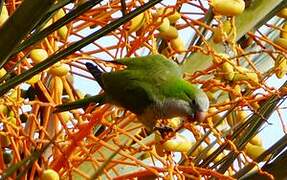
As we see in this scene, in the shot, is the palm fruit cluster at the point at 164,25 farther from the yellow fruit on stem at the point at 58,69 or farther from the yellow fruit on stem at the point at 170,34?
the yellow fruit on stem at the point at 58,69

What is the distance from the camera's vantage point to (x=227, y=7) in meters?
0.92

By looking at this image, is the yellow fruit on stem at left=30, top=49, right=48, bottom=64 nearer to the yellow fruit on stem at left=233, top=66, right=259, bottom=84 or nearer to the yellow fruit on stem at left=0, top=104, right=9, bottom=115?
the yellow fruit on stem at left=0, top=104, right=9, bottom=115

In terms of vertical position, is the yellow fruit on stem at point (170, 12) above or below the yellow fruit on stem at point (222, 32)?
above

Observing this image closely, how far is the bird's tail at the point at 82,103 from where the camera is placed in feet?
3.08

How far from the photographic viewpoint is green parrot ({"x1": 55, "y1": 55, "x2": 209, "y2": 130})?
3.20 ft

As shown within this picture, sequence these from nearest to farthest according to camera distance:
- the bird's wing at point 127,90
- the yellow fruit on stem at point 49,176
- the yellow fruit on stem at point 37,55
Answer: the yellow fruit on stem at point 49,176, the yellow fruit on stem at point 37,55, the bird's wing at point 127,90

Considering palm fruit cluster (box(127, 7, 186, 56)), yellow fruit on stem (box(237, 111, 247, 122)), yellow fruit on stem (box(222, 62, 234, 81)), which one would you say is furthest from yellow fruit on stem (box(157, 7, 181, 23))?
yellow fruit on stem (box(237, 111, 247, 122))

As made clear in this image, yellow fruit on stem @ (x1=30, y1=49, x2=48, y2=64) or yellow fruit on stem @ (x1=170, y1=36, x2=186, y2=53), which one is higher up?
yellow fruit on stem @ (x1=30, y1=49, x2=48, y2=64)

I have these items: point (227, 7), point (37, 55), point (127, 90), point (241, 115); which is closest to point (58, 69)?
point (37, 55)

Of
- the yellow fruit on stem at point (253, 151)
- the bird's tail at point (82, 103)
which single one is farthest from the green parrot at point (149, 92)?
the yellow fruit on stem at point (253, 151)

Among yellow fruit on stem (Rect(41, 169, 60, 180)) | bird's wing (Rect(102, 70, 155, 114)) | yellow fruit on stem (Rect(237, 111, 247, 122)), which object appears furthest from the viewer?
yellow fruit on stem (Rect(237, 111, 247, 122))

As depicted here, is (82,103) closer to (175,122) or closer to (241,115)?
(175,122)

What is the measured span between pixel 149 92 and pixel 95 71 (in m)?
0.09

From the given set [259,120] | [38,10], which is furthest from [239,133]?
[38,10]
